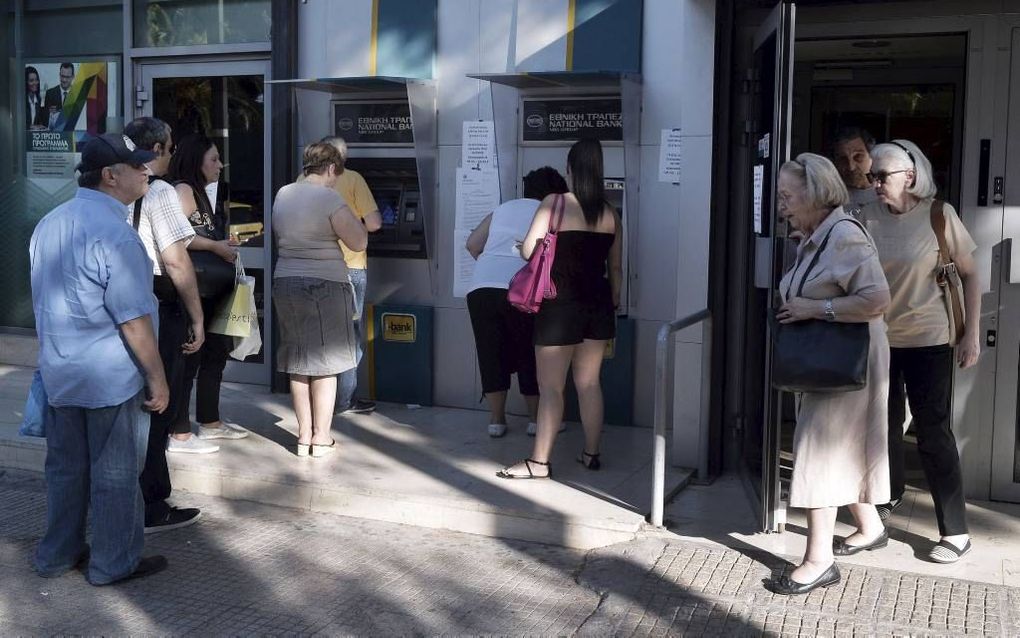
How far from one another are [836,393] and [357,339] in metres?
3.62

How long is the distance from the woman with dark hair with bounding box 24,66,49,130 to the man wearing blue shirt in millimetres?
5067

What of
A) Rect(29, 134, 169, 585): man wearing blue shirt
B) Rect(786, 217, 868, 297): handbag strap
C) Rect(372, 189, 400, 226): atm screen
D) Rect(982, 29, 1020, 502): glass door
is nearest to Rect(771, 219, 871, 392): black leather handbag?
Rect(786, 217, 868, 297): handbag strap

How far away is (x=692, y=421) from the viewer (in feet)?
20.2

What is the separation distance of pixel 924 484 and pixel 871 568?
1437mm

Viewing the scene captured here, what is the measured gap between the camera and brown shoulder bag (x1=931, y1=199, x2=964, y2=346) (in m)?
4.93

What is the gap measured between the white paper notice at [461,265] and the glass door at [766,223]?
6.83 feet

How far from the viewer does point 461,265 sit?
24.7ft

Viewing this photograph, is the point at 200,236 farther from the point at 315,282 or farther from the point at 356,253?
the point at 356,253

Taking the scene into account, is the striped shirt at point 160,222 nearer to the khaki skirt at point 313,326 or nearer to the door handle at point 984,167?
the khaki skirt at point 313,326

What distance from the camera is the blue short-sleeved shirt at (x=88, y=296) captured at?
4477mm

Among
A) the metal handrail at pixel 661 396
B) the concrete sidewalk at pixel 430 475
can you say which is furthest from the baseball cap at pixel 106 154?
the metal handrail at pixel 661 396

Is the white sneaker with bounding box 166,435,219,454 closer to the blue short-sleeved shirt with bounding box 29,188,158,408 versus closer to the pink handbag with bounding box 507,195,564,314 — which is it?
the blue short-sleeved shirt with bounding box 29,188,158,408

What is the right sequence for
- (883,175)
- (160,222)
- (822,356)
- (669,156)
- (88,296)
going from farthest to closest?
(669,156) → (160,222) → (883,175) → (88,296) → (822,356)

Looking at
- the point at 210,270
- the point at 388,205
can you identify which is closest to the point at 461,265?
the point at 388,205
